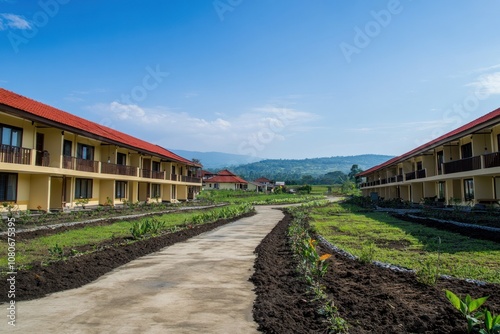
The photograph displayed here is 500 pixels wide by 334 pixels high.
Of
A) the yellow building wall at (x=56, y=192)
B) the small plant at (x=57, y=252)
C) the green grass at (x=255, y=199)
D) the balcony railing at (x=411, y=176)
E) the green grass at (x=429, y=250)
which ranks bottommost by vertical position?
the green grass at (x=429, y=250)

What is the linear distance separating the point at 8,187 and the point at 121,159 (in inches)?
508

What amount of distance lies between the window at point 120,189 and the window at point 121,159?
1742 millimetres

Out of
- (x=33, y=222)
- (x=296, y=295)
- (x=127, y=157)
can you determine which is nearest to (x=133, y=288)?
(x=296, y=295)

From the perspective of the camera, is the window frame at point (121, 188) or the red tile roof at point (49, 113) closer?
the red tile roof at point (49, 113)

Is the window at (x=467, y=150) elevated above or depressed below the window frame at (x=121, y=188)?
above

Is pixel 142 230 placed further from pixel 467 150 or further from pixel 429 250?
pixel 467 150

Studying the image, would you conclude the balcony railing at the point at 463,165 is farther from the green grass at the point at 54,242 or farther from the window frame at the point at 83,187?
the window frame at the point at 83,187

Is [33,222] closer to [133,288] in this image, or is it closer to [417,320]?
[133,288]

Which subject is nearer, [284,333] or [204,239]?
[284,333]

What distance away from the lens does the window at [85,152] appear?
2589cm

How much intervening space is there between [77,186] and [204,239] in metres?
16.4

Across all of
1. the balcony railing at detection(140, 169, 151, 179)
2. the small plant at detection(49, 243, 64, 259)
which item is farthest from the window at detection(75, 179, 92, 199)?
the small plant at detection(49, 243, 64, 259)

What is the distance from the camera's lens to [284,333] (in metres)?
4.11

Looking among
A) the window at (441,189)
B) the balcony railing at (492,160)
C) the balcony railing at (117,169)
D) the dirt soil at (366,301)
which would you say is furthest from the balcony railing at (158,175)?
the dirt soil at (366,301)
